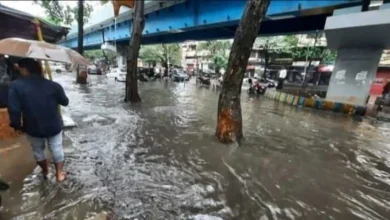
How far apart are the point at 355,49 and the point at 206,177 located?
1318 centimetres

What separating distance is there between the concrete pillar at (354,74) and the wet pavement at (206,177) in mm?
6469

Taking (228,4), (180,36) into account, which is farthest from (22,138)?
(180,36)

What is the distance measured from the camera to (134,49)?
12500 millimetres

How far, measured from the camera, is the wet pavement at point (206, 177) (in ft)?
11.5

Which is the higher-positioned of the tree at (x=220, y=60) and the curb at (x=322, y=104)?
the tree at (x=220, y=60)

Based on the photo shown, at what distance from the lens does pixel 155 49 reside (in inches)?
1758

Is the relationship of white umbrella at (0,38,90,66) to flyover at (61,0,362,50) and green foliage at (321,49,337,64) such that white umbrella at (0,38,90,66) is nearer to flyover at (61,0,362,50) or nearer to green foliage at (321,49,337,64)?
flyover at (61,0,362,50)

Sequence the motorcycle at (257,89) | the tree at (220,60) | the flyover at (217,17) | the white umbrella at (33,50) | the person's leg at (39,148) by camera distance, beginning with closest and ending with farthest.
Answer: the person's leg at (39,148) < the white umbrella at (33,50) < the flyover at (217,17) < the motorcycle at (257,89) < the tree at (220,60)

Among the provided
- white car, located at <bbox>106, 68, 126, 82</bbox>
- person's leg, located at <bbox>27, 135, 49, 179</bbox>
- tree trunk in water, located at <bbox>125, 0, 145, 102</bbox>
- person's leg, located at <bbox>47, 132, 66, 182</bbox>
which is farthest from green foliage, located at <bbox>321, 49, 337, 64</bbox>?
person's leg, located at <bbox>27, 135, 49, 179</bbox>

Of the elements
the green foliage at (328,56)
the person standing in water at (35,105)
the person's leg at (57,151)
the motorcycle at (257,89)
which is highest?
the green foliage at (328,56)

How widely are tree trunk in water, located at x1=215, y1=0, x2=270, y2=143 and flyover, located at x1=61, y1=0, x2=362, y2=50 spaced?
6233mm

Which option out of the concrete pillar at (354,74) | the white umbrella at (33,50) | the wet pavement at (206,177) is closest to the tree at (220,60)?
the concrete pillar at (354,74)

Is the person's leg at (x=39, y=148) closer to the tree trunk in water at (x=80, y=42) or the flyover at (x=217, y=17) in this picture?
the flyover at (x=217, y=17)

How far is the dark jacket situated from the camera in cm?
341
